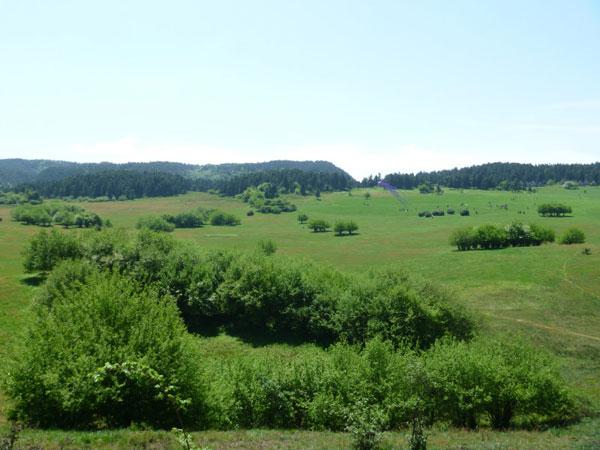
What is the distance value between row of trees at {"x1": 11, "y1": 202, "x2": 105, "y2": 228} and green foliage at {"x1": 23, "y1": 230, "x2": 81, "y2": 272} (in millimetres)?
93773

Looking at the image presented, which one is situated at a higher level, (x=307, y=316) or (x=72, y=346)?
(x=72, y=346)

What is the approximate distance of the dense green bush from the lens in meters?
26.5

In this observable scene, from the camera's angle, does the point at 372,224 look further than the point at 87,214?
Yes

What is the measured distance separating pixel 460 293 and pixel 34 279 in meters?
75.0

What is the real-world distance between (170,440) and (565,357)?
47865mm

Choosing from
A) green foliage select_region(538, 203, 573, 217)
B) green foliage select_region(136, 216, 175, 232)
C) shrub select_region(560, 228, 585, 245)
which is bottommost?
green foliage select_region(136, 216, 175, 232)

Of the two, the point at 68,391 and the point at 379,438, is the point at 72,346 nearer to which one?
the point at 68,391

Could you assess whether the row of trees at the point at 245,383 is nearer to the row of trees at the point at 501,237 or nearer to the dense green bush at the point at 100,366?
the dense green bush at the point at 100,366

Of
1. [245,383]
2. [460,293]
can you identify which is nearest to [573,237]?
[460,293]

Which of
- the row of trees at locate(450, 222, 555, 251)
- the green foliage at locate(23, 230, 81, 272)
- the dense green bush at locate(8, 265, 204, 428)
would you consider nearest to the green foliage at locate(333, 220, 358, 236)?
the row of trees at locate(450, 222, 555, 251)

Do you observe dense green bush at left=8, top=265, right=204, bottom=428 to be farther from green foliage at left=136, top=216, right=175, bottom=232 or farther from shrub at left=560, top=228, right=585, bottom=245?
green foliage at left=136, top=216, right=175, bottom=232

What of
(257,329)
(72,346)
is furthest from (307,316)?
(72,346)

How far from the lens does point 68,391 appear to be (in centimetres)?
2609

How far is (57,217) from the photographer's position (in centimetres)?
18138
